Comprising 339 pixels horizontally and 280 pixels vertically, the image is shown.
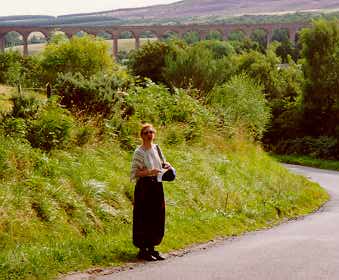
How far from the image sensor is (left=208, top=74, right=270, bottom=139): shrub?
82.9 ft

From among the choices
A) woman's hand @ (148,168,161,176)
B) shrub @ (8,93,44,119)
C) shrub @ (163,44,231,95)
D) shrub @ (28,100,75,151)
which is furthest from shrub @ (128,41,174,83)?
woman's hand @ (148,168,161,176)

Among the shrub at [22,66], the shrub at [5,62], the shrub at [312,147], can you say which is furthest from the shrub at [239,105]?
the shrub at [312,147]

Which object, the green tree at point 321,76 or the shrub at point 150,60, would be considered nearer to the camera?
the green tree at point 321,76

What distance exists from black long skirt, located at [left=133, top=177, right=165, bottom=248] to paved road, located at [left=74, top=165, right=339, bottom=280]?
41 centimetres

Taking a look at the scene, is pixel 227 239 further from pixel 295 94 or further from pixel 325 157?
pixel 295 94

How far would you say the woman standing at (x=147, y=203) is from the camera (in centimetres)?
1015

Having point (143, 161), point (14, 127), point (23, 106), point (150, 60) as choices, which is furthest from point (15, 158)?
point (150, 60)

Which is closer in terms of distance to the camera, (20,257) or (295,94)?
(20,257)

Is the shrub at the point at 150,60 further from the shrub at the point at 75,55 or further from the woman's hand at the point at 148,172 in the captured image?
the woman's hand at the point at 148,172

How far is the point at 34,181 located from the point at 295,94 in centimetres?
5787

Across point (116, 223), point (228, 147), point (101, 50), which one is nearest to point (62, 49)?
point (101, 50)

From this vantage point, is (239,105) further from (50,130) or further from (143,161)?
(143,161)

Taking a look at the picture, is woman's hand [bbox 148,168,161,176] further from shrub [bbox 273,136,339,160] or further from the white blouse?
shrub [bbox 273,136,339,160]

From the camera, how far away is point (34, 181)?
11.3m
